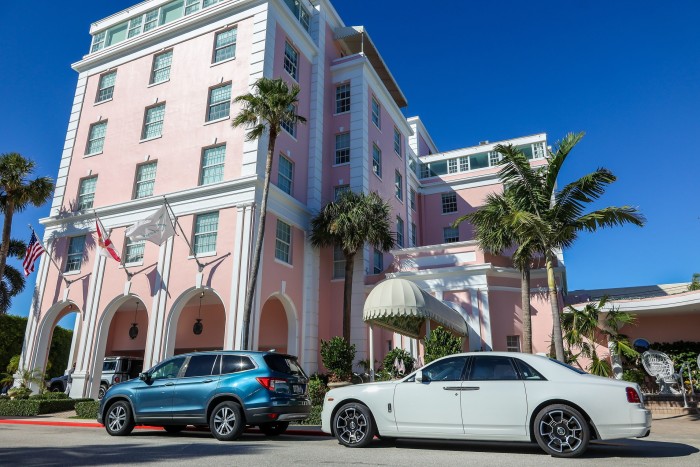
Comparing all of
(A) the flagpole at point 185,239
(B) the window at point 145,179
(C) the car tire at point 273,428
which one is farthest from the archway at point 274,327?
(C) the car tire at point 273,428

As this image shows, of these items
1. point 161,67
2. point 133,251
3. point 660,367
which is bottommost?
point 660,367

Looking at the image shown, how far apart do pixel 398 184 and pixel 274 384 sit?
2371cm

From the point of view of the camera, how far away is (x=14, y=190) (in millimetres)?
24656

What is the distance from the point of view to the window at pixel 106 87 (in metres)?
27.7

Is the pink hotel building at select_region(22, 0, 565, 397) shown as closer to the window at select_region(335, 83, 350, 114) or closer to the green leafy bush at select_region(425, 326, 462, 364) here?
the window at select_region(335, 83, 350, 114)

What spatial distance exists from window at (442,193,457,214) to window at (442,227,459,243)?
161cm

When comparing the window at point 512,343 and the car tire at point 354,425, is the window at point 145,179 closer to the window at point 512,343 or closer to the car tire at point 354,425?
the window at point 512,343

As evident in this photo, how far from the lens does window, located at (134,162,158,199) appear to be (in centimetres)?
2412

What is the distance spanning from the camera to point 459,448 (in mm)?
8500

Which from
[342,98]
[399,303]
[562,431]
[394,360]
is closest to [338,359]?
[394,360]

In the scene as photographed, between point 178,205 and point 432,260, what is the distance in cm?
1190

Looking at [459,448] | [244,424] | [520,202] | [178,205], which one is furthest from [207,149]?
[459,448]

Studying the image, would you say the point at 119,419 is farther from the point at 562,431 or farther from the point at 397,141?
the point at 397,141

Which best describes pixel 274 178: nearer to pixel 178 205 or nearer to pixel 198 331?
pixel 178 205
